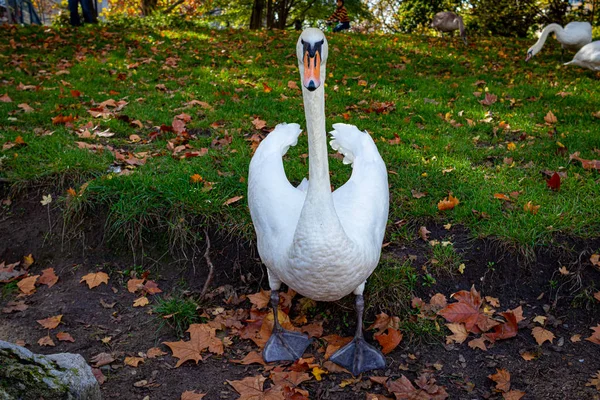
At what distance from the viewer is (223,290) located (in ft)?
12.8

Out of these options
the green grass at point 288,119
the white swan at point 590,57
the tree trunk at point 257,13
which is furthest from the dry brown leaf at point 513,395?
the tree trunk at point 257,13

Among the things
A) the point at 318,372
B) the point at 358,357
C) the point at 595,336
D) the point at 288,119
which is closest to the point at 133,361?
the point at 318,372

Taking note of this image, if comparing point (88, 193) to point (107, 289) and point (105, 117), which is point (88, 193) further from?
point (105, 117)

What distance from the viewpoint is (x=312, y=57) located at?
255 cm

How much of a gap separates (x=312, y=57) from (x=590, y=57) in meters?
6.45

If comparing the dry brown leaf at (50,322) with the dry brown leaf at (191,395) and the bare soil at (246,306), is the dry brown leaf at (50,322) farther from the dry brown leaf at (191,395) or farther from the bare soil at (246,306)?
the dry brown leaf at (191,395)

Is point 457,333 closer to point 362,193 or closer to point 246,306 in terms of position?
A: point 362,193

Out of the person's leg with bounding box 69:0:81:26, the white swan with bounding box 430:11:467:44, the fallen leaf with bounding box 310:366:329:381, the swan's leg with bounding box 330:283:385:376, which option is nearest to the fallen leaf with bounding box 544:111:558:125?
the swan's leg with bounding box 330:283:385:376

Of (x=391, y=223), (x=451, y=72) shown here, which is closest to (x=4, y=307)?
(x=391, y=223)

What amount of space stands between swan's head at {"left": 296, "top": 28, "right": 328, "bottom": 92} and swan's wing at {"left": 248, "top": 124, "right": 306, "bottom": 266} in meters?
0.85

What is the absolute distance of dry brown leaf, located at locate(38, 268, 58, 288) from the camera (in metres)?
4.02

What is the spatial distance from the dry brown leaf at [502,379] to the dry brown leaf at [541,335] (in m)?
0.39

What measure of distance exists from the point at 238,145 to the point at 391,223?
181 centimetres

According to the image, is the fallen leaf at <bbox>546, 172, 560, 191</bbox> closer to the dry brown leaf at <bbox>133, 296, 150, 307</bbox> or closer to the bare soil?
the bare soil
